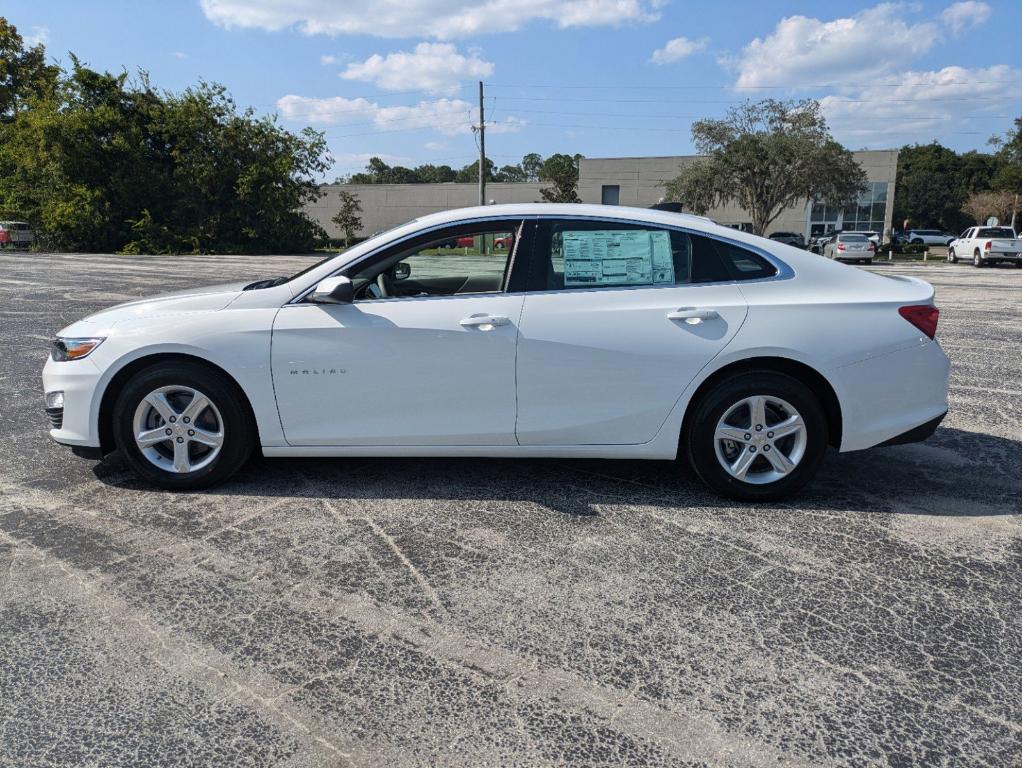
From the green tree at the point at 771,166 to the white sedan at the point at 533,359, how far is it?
133 ft

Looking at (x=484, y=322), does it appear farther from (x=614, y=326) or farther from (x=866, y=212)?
(x=866, y=212)

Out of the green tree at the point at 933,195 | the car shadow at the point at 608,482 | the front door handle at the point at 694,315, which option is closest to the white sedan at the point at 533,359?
the front door handle at the point at 694,315

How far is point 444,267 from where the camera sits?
14.3 feet

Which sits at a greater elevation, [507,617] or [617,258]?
[617,258]

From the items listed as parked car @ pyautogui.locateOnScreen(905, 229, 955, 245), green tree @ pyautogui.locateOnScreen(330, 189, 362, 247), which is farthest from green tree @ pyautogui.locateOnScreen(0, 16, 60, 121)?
parked car @ pyautogui.locateOnScreen(905, 229, 955, 245)

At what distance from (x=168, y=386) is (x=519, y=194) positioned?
214 ft

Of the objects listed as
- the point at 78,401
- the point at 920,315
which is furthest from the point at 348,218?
the point at 920,315

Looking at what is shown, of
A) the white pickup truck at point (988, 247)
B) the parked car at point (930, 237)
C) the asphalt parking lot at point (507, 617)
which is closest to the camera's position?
the asphalt parking lot at point (507, 617)

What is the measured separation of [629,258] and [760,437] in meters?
1.20

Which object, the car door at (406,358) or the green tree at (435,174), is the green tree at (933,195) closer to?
the green tree at (435,174)

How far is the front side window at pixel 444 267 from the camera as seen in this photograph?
423cm

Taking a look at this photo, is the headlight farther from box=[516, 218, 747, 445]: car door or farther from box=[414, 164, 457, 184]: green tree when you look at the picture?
box=[414, 164, 457, 184]: green tree

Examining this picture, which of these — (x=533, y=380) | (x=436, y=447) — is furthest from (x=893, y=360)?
(x=436, y=447)

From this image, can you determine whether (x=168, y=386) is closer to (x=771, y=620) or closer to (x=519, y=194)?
(x=771, y=620)
